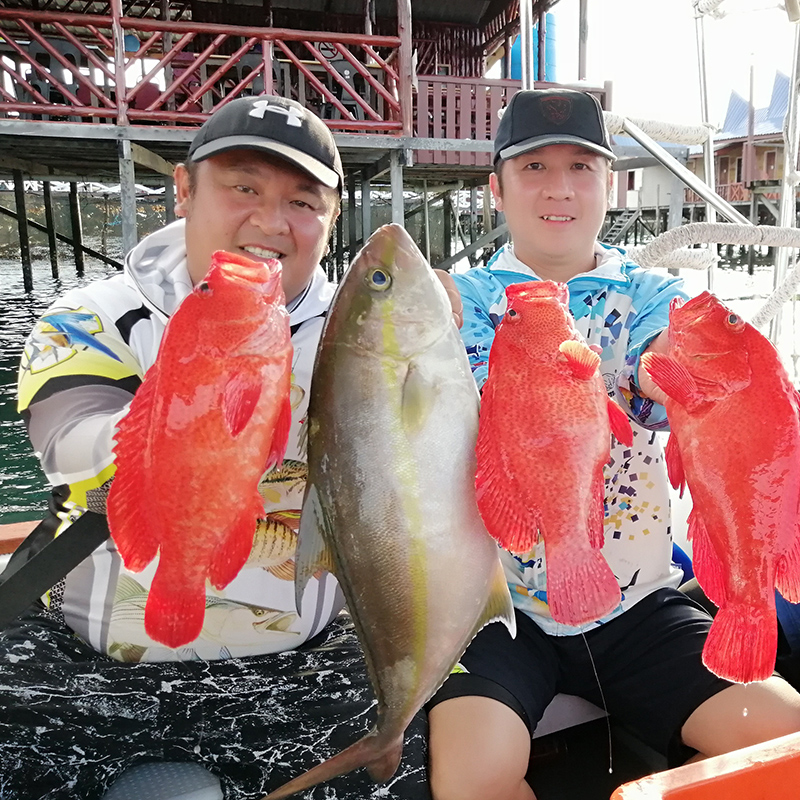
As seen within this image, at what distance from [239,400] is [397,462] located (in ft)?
1.21

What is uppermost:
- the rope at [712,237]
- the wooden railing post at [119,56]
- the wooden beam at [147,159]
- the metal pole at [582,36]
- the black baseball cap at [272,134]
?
the metal pole at [582,36]

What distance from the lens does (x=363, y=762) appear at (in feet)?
5.03

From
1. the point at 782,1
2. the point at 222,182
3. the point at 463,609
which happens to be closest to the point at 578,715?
the point at 463,609

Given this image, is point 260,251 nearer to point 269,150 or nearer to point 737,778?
point 269,150

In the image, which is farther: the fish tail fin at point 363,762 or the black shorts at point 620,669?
the black shorts at point 620,669

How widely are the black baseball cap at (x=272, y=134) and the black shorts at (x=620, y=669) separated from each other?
1605 mm

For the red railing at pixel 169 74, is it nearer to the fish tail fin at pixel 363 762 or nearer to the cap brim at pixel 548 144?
the cap brim at pixel 548 144

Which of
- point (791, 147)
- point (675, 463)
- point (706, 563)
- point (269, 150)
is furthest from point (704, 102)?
point (706, 563)

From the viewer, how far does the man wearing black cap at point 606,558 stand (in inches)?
79.0

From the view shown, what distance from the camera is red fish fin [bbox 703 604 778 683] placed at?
1.27m

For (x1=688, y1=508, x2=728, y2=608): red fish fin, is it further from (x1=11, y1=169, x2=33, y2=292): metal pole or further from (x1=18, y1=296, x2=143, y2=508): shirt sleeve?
(x1=11, y1=169, x2=33, y2=292): metal pole

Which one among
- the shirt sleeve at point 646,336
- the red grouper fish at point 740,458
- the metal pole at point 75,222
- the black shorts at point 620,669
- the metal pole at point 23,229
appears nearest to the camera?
the red grouper fish at point 740,458

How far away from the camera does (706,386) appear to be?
1.29m

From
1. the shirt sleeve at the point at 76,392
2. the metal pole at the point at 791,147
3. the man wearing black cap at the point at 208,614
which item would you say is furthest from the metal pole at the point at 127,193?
the metal pole at the point at 791,147
